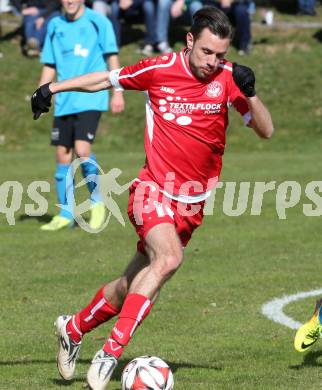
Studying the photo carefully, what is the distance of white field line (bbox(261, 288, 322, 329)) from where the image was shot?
26.5 ft

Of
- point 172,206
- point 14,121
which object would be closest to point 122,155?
point 14,121

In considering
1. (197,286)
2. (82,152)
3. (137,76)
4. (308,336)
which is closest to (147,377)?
(308,336)

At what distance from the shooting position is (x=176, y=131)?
6582 millimetres

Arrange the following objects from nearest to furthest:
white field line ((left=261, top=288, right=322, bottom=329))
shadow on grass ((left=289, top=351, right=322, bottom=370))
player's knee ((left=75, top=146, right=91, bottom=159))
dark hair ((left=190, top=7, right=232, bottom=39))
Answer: dark hair ((left=190, top=7, right=232, bottom=39)), shadow on grass ((left=289, top=351, right=322, bottom=370)), white field line ((left=261, top=288, right=322, bottom=329)), player's knee ((left=75, top=146, right=91, bottom=159))

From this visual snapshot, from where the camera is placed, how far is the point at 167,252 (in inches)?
242

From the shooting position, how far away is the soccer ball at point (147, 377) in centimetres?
582

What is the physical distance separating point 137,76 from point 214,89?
51cm

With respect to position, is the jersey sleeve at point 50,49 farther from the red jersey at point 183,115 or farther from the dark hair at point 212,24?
the dark hair at point 212,24

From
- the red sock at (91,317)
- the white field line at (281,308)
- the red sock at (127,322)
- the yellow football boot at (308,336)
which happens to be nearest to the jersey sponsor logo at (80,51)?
the white field line at (281,308)

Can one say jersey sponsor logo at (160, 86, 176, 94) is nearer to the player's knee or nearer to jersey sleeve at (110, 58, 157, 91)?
jersey sleeve at (110, 58, 157, 91)

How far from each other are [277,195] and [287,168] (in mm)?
2940

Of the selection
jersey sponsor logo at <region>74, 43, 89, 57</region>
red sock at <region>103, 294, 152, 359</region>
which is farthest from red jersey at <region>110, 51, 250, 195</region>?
jersey sponsor logo at <region>74, 43, 89, 57</region>

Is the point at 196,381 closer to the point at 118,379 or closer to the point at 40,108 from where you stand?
the point at 118,379

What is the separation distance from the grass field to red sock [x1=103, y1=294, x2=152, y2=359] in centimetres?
51
